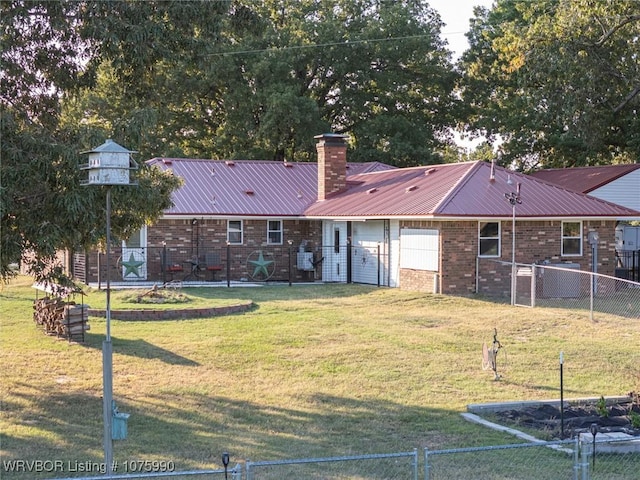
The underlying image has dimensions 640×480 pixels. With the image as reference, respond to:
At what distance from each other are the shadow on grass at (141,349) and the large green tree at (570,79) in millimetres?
19895

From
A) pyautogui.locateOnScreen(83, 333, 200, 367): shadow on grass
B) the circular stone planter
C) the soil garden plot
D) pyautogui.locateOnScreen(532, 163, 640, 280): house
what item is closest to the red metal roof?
pyautogui.locateOnScreen(532, 163, 640, 280): house

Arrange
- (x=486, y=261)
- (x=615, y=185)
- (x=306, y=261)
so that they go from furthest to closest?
(x=615, y=185) < (x=306, y=261) < (x=486, y=261)

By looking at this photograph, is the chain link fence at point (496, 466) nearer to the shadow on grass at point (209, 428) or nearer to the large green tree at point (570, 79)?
the shadow on grass at point (209, 428)

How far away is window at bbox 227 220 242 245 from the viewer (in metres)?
30.5

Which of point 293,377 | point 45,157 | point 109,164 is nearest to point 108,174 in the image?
point 109,164

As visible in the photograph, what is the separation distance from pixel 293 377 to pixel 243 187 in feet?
63.1

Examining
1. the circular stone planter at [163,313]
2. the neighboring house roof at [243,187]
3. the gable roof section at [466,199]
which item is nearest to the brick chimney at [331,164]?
the neighboring house roof at [243,187]

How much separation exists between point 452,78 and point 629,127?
940 centimetres

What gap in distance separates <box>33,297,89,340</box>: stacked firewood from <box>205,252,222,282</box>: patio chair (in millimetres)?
11658

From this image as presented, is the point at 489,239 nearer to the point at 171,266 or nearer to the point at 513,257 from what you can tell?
the point at 513,257

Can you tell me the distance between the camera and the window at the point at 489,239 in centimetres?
2488

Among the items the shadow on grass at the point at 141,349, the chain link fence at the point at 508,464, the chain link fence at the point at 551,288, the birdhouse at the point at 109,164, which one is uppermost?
the birdhouse at the point at 109,164

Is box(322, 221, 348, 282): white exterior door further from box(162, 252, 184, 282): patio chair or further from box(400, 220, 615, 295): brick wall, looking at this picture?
box(162, 252, 184, 282): patio chair

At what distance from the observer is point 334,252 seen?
3034cm
